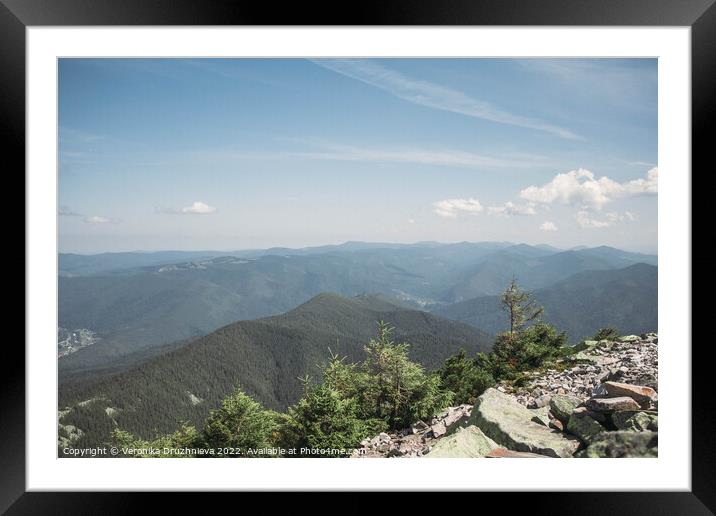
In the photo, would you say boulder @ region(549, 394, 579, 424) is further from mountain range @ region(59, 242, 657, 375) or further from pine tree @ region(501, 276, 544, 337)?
mountain range @ region(59, 242, 657, 375)

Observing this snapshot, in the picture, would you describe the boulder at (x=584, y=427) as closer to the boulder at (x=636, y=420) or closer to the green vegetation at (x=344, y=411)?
the boulder at (x=636, y=420)

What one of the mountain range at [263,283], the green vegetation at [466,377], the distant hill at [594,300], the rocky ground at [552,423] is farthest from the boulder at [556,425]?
the mountain range at [263,283]

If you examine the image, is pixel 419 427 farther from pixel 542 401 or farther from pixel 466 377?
pixel 542 401

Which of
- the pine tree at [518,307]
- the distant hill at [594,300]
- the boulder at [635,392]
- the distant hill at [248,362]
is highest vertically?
the pine tree at [518,307]

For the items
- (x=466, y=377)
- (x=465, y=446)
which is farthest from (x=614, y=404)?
(x=466, y=377)

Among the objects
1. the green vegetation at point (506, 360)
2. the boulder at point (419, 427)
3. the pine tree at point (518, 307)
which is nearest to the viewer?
the boulder at point (419, 427)

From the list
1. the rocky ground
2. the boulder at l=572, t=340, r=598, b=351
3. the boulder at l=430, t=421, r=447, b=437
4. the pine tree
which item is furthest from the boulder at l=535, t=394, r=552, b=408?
the pine tree

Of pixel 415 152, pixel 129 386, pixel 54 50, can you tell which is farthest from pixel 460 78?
pixel 129 386
